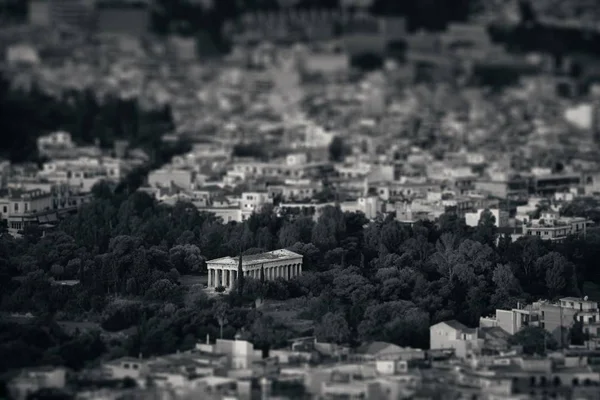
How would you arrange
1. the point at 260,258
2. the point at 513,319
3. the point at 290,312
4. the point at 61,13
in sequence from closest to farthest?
1. the point at 513,319
2. the point at 290,312
3. the point at 260,258
4. the point at 61,13

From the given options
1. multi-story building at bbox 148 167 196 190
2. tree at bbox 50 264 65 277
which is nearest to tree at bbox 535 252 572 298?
tree at bbox 50 264 65 277

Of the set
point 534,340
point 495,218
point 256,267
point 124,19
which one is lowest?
point 534,340

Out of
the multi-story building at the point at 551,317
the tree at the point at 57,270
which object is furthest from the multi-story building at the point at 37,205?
the multi-story building at the point at 551,317

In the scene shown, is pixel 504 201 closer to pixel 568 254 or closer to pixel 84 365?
pixel 568 254

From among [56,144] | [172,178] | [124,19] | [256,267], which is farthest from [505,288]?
[124,19]

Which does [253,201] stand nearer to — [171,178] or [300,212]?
[300,212]

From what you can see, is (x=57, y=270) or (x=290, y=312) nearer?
(x=290, y=312)

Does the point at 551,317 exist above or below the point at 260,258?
below

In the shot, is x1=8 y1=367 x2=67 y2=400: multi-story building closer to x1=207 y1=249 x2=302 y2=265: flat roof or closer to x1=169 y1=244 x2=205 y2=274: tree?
x1=207 y1=249 x2=302 y2=265: flat roof

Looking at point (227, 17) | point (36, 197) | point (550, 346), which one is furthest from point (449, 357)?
point (227, 17)
